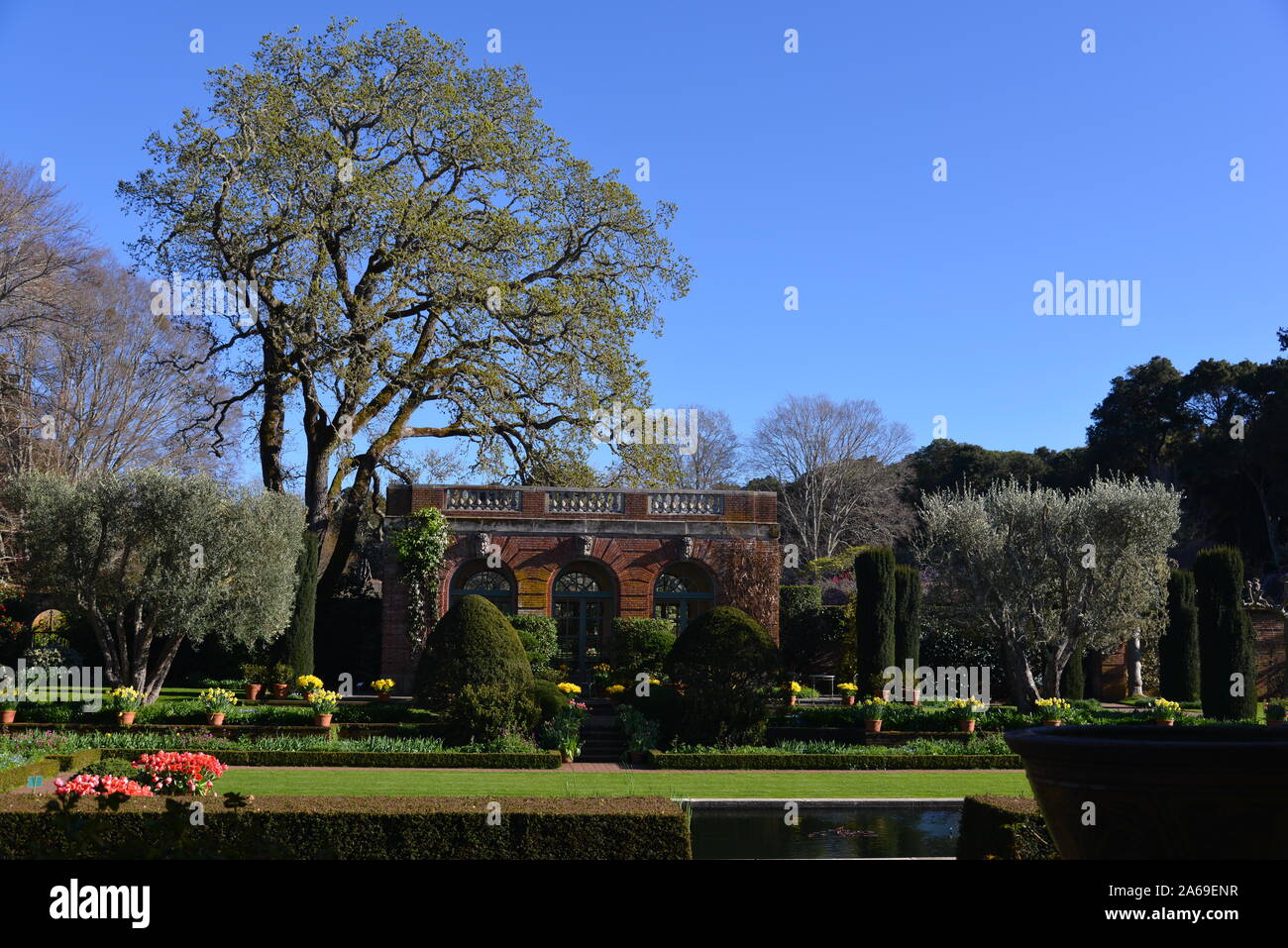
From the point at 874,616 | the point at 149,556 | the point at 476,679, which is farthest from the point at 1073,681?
the point at 149,556

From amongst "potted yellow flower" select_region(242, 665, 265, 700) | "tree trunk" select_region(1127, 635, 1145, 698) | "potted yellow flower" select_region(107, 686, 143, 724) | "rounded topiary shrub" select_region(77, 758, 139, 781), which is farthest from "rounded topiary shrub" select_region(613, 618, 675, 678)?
"rounded topiary shrub" select_region(77, 758, 139, 781)

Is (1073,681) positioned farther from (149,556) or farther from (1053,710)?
(149,556)

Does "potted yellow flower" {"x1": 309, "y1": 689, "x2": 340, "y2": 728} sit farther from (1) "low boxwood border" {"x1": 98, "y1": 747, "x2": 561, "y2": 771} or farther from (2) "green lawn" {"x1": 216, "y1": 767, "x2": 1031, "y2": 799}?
(2) "green lawn" {"x1": 216, "y1": 767, "x2": 1031, "y2": 799}

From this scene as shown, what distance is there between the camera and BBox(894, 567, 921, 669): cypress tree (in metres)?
26.2

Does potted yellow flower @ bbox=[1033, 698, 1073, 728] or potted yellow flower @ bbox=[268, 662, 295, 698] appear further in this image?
potted yellow flower @ bbox=[268, 662, 295, 698]

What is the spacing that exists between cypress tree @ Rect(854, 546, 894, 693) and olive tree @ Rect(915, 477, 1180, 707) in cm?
172

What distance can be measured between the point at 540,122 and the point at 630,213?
11.0ft

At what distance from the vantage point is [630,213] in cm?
3030

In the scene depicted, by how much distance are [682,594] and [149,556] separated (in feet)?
40.6

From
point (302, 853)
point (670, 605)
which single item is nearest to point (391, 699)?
point (670, 605)

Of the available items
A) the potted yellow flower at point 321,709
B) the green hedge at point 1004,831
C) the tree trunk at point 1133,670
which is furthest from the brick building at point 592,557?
the green hedge at point 1004,831

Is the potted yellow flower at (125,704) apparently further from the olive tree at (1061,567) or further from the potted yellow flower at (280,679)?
the olive tree at (1061,567)

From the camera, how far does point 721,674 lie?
62.8 ft

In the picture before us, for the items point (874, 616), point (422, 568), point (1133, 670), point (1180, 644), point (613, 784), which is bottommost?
point (613, 784)
